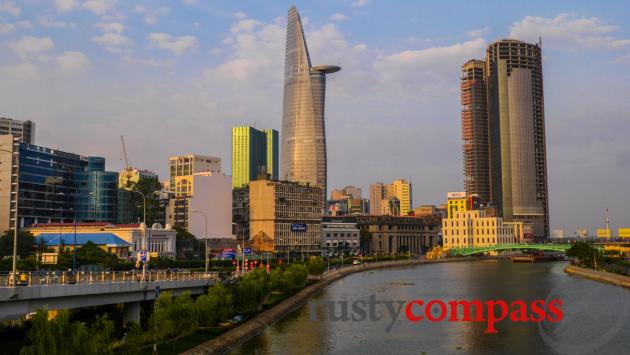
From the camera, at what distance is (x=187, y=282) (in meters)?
79.3

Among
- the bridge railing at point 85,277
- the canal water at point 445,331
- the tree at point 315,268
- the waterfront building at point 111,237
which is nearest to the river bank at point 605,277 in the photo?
the canal water at point 445,331

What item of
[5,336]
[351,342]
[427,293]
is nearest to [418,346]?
[351,342]

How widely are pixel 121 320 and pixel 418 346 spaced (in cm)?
3254

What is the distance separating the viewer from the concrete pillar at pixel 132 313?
67.4 metres

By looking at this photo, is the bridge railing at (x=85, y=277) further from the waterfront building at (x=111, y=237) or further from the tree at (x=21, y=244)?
the tree at (x=21, y=244)

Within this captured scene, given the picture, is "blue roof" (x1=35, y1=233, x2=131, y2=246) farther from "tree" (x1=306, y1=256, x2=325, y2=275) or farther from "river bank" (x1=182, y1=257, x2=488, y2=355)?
"river bank" (x1=182, y1=257, x2=488, y2=355)

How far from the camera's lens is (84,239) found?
162 metres

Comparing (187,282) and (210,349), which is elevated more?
(187,282)

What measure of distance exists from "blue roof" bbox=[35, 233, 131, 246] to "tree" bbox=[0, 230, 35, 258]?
3217 mm

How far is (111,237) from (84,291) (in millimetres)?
107600

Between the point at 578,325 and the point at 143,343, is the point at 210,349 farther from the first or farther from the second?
the point at 578,325

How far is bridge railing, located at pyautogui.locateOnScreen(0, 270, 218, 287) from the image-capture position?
51.9m

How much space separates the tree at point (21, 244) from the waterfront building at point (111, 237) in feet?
16.6

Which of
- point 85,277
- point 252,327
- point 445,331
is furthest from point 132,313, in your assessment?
point 445,331
